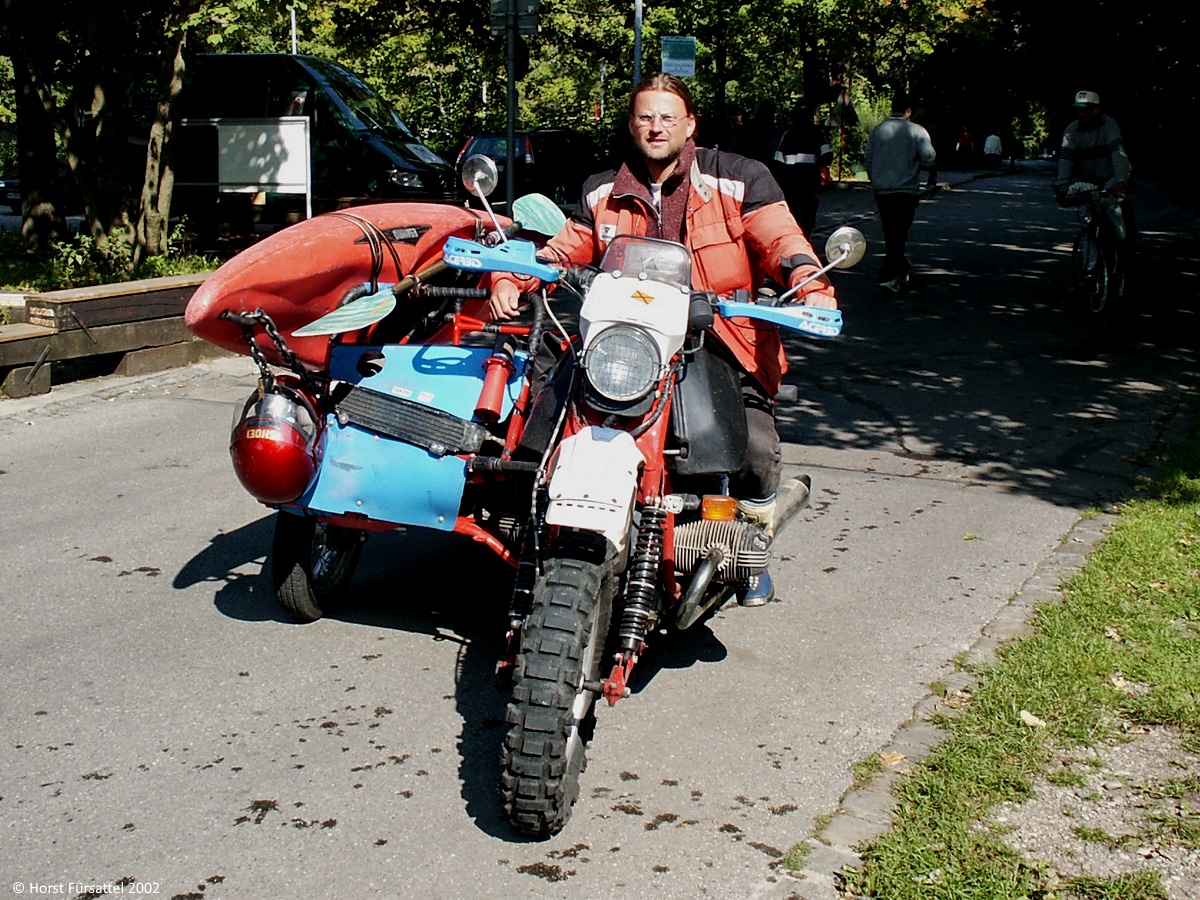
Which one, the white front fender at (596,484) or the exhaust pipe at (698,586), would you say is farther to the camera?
the exhaust pipe at (698,586)

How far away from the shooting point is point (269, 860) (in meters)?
3.66

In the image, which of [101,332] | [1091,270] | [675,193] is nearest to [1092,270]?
[1091,270]

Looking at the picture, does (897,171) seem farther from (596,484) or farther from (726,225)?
(596,484)

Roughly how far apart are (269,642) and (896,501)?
353 cm

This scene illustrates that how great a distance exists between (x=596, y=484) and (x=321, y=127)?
607 inches

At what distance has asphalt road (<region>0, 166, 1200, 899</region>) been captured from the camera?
373 centimetres

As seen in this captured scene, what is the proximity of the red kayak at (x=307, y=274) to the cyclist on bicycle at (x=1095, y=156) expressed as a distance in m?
8.82

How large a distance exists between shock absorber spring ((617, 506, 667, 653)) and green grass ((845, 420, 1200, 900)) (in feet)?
2.81

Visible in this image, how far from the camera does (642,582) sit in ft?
13.4

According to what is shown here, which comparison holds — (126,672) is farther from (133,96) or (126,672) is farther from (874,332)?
(133,96)

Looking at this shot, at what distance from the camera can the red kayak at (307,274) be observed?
4797mm

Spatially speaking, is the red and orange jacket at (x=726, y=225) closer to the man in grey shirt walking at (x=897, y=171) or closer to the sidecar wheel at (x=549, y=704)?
the sidecar wheel at (x=549, y=704)

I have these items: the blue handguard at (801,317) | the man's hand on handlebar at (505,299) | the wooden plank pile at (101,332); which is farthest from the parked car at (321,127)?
the blue handguard at (801,317)

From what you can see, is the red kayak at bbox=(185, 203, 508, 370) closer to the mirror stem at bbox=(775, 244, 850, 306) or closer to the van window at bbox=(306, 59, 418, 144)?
the mirror stem at bbox=(775, 244, 850, 306)
